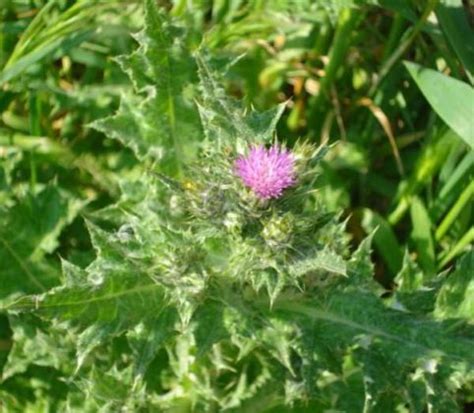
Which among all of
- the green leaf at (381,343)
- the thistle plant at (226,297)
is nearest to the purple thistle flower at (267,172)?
the thistle plant at (226,297)

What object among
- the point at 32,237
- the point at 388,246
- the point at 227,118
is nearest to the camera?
the point at 227,118

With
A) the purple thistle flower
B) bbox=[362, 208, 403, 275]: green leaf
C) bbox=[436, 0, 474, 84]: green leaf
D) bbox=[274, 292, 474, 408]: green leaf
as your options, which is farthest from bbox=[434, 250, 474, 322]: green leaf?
the purple thistle flower

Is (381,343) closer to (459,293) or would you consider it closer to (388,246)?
(459,293)

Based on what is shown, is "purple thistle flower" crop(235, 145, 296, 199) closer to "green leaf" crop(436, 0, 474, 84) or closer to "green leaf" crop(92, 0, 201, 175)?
"green leaf" crop(92, 0, 201, 175)

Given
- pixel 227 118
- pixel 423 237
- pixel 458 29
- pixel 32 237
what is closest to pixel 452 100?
pixel 458 29

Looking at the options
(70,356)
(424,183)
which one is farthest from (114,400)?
(424,183)

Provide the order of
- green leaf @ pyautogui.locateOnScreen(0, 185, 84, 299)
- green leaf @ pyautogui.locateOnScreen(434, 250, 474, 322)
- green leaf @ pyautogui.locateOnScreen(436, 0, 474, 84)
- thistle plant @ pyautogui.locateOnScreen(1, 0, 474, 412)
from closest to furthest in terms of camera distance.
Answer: thistle plant @ pyautogui.locateOnScreen(1, 0, 474, 412), green leaf @ pyautogui.locateOnScreen(434, 250, 474, 322), green leaf @ pyautogui.locateOnScreen(436, 0, 474, 84), green leaf @ pyautogui.locateOnScreen(0, 185, 84, 299)
